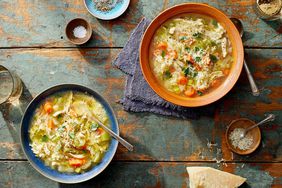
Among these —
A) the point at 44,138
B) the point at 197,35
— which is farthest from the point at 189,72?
the point at 44,138

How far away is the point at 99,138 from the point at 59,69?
69 centimetres

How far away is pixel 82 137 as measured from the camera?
3.87 m

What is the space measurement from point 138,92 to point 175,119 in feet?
1.23

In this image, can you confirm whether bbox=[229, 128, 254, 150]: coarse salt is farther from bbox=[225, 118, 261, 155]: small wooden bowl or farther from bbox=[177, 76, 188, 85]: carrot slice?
bbox=[177, 76, 188, 85]: carrot slice

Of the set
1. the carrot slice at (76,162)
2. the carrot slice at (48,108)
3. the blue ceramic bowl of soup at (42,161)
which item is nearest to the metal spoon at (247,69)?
the blue ceramic bowl of soup at (42,161)

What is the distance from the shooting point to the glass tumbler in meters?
4.05

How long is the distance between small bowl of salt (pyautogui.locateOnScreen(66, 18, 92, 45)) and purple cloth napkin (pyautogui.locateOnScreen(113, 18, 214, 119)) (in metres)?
0.32

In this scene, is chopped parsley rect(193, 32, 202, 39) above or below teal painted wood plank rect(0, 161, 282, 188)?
above

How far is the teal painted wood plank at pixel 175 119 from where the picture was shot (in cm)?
408

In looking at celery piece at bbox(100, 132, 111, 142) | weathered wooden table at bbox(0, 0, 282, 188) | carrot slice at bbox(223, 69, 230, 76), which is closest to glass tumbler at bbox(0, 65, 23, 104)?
weathered wooden table at bbox(0, 0, 282, 188)

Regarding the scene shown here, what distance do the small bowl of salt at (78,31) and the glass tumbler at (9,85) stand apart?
21.9 inches

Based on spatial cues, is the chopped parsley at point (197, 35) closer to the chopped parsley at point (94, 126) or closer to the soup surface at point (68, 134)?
the soup surface at point (68, 134)

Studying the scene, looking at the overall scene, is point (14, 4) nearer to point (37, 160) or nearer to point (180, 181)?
point (37, 160)

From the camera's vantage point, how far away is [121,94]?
411 cm
